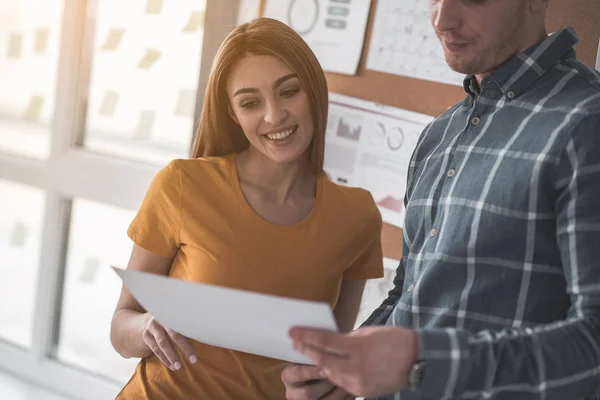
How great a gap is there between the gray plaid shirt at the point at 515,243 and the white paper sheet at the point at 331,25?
0.71 m

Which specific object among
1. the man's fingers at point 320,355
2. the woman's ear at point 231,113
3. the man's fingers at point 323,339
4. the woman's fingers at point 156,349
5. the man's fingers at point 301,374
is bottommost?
the woman's fingers at point 156,349

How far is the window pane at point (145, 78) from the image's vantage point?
2215 mm

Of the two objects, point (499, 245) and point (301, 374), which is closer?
point (499, 245)

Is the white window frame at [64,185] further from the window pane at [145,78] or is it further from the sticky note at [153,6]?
the sticky note at [153,6]

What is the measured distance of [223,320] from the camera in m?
0.95

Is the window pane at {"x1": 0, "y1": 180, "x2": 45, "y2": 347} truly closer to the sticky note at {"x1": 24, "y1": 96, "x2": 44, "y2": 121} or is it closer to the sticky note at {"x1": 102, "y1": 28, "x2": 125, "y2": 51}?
the sticky note at {"x1": 24, "y1": 96, "x2": 44, "y2": 121}

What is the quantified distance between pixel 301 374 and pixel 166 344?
0.29 metres

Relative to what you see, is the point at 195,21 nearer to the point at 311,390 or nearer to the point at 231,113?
the point at 231,113

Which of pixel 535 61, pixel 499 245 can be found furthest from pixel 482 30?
pixel 499 245

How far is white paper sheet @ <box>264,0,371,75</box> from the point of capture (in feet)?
5.91

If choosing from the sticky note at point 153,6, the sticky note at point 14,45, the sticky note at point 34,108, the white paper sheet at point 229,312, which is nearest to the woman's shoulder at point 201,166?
the white paper sheet at point 229,312

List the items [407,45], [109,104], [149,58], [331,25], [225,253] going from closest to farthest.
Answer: [225,253]
[407,45]
[331,25]
[149,58]
[109,104]

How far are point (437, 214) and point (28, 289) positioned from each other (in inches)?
79.6

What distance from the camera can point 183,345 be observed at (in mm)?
1295
